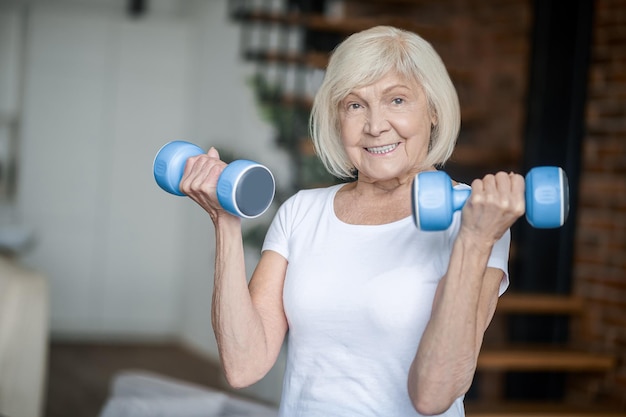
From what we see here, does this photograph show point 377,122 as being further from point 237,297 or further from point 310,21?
point 310,21

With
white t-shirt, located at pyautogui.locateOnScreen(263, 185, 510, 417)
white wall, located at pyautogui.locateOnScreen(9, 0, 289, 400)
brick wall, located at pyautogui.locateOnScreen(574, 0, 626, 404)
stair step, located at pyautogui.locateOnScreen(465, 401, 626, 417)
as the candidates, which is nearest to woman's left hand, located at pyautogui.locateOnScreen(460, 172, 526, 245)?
white t-shirt, located at pyautogui.locateOnScreen(263, 185, 510, 417)

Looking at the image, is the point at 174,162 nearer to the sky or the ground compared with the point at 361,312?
nearer to the sky

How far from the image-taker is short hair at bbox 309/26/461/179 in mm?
1452

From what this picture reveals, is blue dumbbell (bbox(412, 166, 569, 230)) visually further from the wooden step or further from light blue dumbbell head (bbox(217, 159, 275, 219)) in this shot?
the wooden step

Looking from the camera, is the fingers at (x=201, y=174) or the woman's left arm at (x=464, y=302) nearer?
the woman's left arm at (x=464, y=302)

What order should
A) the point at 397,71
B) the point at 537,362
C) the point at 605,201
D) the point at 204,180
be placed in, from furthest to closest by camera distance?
1. the point at 605,201
2. the point at 537,362
3. the point at 397,71
4. the point at 204,180

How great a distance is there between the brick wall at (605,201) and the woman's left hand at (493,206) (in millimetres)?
2523

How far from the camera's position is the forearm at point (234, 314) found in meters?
1.42

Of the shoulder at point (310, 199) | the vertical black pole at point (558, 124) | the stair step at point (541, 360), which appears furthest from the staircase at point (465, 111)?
the shoulder at point (310, 199)

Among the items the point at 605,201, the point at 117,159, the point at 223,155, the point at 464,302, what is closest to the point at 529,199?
the point at 464,302

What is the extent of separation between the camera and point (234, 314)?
1.43m

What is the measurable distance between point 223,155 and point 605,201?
1636mm

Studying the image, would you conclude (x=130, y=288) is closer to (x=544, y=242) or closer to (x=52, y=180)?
(x=52, y=180)

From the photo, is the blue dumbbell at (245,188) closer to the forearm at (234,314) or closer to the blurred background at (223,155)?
the forearm at (234,314)
